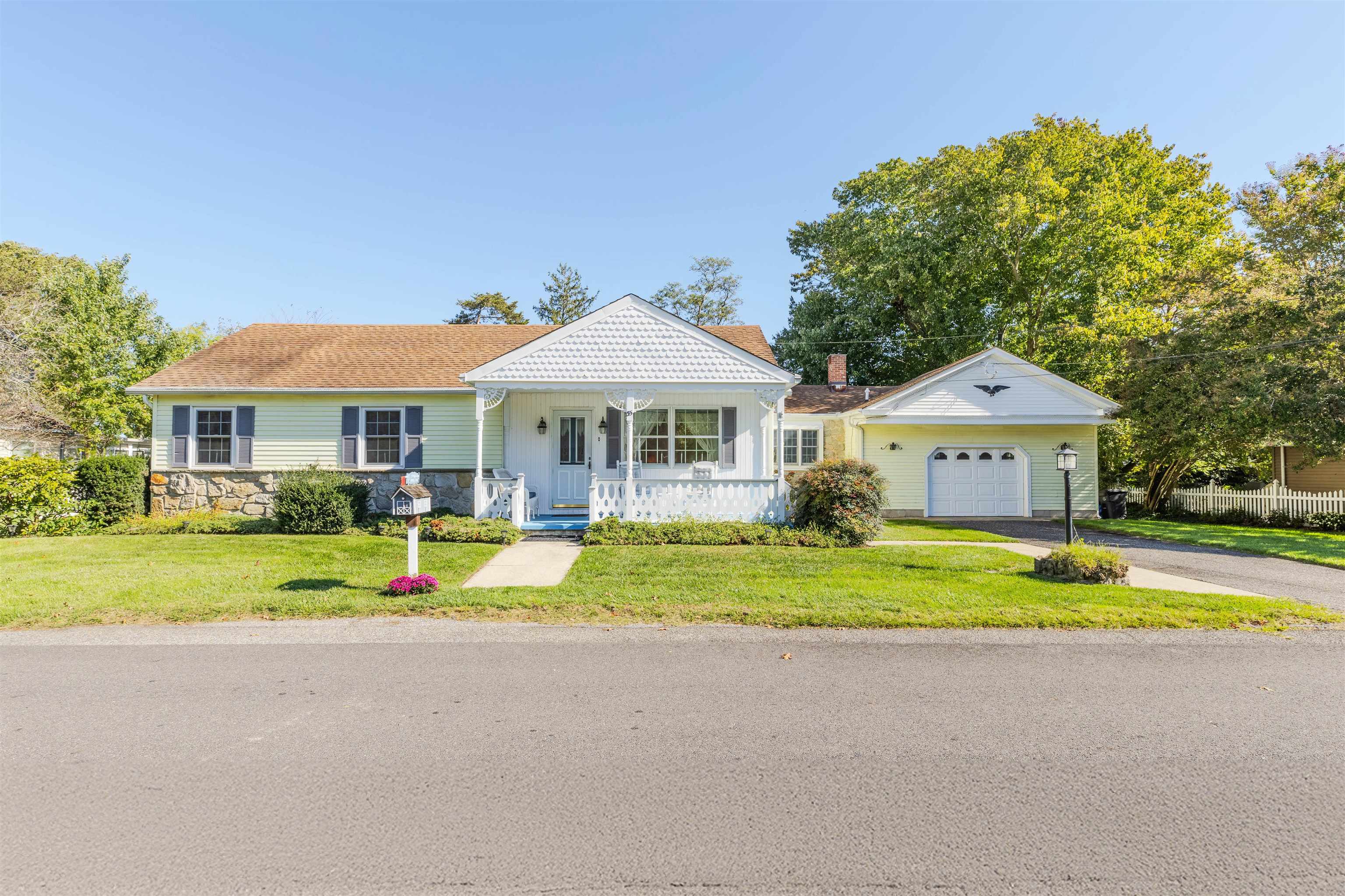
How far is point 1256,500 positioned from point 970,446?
26.5 feet

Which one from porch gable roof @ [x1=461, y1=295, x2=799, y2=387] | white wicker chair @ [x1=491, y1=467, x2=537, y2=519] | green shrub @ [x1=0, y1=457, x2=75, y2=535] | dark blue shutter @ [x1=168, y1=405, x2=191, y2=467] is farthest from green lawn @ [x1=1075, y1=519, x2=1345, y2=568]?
green shrub @ [x1=0, y1=457, x2=75, y2=535]

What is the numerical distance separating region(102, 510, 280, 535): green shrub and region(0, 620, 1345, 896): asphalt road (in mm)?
8246

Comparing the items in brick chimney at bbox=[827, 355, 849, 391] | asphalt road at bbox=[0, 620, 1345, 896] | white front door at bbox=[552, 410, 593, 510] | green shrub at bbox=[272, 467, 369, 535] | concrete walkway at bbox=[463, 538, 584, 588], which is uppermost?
brick chimney at bbox=[827, 355, 849, 391]

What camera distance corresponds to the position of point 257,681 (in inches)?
193

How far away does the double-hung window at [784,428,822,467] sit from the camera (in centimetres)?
2009

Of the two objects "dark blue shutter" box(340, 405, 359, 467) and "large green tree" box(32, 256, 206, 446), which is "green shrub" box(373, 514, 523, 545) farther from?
"large green tree" box(32, 256, 206, 446)

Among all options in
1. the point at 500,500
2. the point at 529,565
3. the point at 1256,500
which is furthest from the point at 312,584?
the point at 1256,500

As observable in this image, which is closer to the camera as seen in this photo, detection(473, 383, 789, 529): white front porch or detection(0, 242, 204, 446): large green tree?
detection(473, 383, 789, 529): white front porch

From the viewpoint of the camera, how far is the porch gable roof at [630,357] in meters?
13.7

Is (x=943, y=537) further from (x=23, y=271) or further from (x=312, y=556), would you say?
(x=23, y=271)

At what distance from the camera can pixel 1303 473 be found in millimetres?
22938

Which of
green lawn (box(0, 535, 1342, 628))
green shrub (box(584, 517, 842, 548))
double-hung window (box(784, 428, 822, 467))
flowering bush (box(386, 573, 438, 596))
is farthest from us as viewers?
double-hung window (box(784, 428, 822, 467))

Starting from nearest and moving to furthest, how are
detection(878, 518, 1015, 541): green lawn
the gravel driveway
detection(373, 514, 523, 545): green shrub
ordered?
1. the gravel driveway
2. detection(373, 514, 523, 545): green shrub
3. detection(878, 518, 1015, 541): green lawn

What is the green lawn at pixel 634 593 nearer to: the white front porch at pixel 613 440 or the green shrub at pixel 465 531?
the green shrub at pixel 465 531
